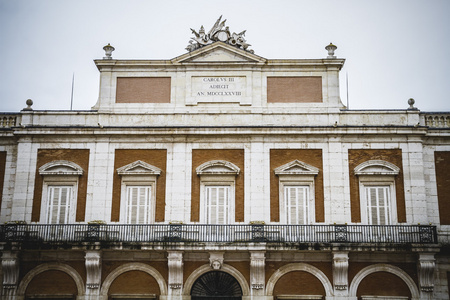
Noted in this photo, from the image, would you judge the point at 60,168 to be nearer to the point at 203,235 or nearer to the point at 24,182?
the point at 24,182

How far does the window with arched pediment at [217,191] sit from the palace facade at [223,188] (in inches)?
1.7

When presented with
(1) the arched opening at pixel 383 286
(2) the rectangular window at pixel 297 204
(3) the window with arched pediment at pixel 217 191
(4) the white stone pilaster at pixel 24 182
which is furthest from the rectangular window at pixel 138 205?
(1) the arched opening at pixel 383 286

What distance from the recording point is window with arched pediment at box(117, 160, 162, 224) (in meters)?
22.6

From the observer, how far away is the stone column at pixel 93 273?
70.1 ft

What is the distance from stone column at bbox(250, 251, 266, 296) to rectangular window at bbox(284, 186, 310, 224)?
2.00 m

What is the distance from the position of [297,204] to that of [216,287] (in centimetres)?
454

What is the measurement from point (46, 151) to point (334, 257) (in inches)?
487

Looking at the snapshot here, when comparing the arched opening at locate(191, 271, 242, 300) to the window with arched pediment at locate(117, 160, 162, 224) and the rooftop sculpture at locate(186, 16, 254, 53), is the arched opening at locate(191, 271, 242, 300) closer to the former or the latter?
the window with arched pediment at locate(117, 160, 162, 224)

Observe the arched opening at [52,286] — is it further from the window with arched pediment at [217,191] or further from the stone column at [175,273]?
the window with arched pediment at [217,191]

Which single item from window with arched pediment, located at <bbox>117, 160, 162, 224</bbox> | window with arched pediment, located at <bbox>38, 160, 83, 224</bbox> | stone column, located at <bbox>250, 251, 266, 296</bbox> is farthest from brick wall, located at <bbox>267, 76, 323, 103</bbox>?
window with arched pediment, located at <bbox>38, 160, 83, 224</bbox>

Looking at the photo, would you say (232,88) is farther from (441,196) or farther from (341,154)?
(441,196)

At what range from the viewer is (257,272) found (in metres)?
21.3

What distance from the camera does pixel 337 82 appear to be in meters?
23.9

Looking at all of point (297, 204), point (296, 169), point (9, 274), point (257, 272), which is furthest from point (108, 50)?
point (257, 272)
